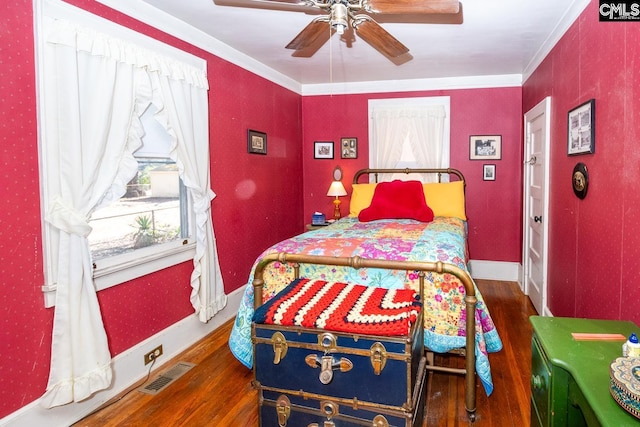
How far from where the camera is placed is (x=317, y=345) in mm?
1881

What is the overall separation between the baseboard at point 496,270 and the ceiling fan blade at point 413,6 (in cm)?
350

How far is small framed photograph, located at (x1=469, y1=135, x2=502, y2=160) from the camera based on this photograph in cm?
484

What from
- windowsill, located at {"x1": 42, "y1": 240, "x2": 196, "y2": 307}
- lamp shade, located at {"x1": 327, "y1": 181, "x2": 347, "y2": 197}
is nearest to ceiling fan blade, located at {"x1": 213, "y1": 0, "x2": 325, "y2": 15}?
windowsill, located at {"x1": 42, "y1": 240, "x2": 196, "y2": 307}

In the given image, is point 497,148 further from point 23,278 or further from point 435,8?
point 23,278

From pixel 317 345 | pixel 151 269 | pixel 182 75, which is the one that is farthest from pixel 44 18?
pixel 317 345

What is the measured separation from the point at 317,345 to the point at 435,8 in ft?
5.53

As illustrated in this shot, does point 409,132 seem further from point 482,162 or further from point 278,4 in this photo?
point 278,4

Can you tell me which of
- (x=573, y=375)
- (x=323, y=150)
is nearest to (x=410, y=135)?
(x=323, y=150)

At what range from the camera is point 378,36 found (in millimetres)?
2432

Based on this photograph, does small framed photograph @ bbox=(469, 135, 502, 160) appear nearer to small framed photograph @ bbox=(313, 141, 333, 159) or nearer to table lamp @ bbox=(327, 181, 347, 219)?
table lamp @ bbox=(327, 181, 347, 219)

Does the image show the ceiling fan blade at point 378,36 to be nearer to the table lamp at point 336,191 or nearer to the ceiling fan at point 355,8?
the ceiling fan at point 355,8

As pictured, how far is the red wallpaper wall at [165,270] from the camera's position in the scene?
1.94 meters

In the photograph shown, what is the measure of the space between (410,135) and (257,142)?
1.94 m

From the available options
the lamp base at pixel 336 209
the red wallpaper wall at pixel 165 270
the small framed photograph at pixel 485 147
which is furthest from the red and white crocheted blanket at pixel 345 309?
the small framed photograph at pixel 485 147
